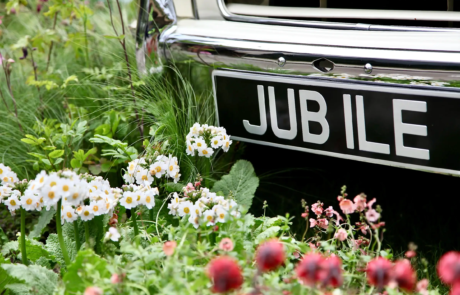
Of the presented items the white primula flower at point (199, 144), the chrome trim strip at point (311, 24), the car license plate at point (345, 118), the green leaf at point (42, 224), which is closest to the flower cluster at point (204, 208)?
the white primula flower at point (199, 144)

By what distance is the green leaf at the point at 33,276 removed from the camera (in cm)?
127

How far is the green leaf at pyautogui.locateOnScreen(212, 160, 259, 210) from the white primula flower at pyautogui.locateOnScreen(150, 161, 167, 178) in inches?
10.1

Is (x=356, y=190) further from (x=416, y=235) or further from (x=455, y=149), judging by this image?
(x=455, y=149)

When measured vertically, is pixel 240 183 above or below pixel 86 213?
below

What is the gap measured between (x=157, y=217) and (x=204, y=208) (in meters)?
0.21

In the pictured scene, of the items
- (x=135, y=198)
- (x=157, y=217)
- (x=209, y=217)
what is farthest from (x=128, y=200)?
(x=209, y=217)

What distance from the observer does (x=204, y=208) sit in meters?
1.35

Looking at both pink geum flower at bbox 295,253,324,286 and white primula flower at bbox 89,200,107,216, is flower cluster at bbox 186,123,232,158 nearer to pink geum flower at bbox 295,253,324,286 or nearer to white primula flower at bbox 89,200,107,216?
white primula flower at bbox 89,200,107,216

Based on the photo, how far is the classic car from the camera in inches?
53.7

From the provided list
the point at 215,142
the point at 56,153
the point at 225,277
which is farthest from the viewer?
the point at 56,153

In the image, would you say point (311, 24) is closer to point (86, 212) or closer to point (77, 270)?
point (86, 212)

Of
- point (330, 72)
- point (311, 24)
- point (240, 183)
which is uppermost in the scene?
point (311, 24)

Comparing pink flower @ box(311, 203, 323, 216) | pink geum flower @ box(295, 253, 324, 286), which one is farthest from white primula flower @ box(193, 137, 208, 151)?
pink geum flower @ box(295, 253, 324, 286)

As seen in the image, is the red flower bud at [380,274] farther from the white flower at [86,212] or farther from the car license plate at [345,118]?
the white flower at [86,212]
